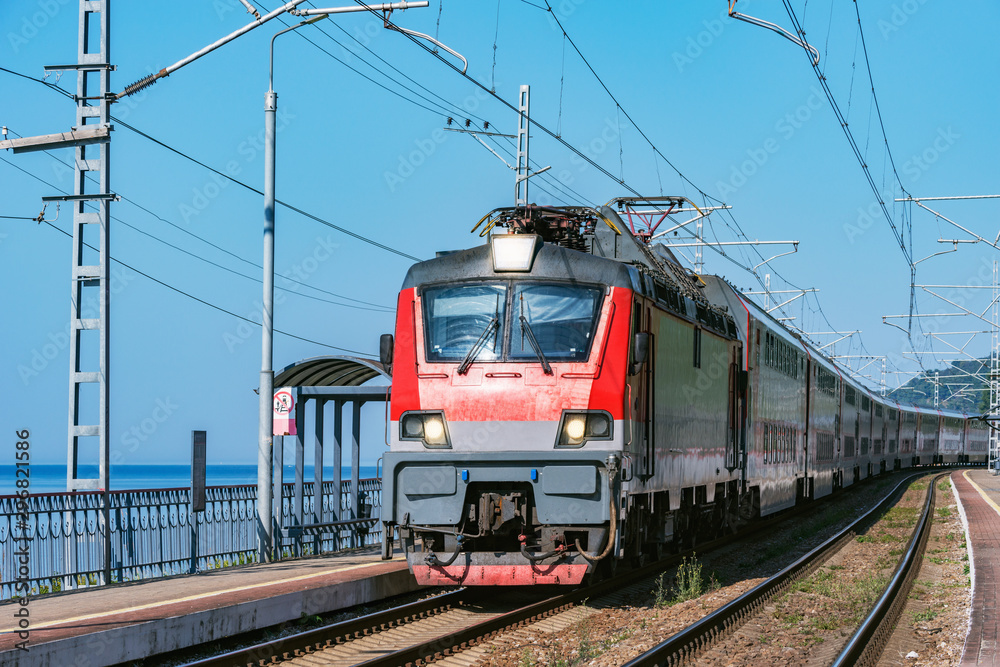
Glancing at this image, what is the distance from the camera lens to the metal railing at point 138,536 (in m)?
12.2

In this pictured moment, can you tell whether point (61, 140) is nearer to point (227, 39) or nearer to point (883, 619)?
point (227, 39)

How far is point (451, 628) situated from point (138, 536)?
4.93 meters

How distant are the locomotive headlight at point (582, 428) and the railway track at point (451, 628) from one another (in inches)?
70.1

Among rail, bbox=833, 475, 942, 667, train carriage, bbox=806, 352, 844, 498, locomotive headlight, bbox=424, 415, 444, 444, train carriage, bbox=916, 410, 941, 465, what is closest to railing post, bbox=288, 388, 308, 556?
locomotive headlight, bbox=424, 415, 444, 444

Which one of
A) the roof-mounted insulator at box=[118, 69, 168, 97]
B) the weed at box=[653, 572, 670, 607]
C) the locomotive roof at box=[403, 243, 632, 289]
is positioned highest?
the roof-mounted insulator at box=[118, 69, 168, 97]

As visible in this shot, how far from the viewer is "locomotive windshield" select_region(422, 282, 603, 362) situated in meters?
11.6

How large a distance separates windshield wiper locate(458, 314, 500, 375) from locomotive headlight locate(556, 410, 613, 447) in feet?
3.67

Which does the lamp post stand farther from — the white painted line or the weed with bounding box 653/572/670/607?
the weed with bounding box 653/572/670/607

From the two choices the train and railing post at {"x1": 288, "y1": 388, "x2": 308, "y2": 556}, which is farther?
railing post at {"x1": 288, "y1": 388, "x2": 308, "y2": 556}

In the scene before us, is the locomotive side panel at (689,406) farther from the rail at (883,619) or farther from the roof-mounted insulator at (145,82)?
the roof-mounted insulator at (145,82)

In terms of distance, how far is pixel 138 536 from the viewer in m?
13.9

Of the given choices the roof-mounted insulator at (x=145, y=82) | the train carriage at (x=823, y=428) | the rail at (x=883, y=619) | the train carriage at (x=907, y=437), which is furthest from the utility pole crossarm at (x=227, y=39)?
the train carriage at (x=907, y=437)

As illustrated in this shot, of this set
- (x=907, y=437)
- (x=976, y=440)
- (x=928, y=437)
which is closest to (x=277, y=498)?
(x=907, y=437)

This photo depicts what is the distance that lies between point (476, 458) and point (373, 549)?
6910 millimetres
